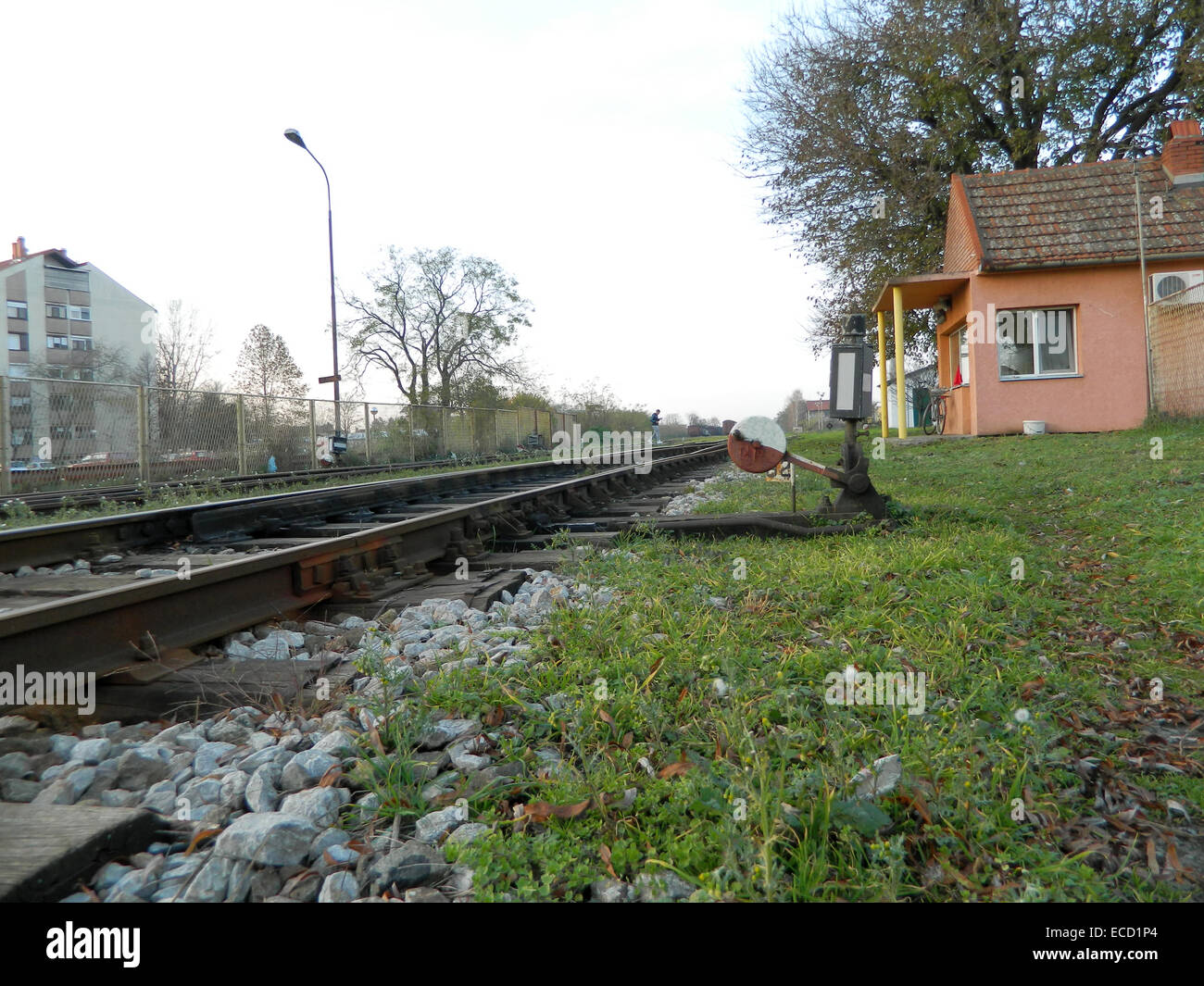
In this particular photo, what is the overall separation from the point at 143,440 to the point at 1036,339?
17294 millimetres

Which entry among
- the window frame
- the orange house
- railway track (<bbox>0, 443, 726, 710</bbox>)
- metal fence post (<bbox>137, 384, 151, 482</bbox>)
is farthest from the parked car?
the window frame

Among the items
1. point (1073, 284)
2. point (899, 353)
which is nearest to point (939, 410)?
point (899, 353)

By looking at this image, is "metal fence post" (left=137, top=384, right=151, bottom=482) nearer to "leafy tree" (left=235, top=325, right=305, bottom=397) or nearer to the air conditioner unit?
the air conditioner unit

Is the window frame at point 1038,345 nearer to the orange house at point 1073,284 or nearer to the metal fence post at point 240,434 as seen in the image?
the orange house at point 1073,284

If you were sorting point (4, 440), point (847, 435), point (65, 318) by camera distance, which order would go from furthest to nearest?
point (65, 318) → point (4, 440) → point (847, 435)

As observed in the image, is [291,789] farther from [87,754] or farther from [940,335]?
[940,335]

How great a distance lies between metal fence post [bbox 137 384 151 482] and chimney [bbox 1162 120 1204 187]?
21.1 metres

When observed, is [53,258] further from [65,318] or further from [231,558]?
[231,558]

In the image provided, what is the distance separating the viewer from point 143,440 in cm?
1354

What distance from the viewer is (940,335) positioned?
20.7m

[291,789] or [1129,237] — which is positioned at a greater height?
[1129,237]

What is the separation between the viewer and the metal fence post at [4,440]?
1156 cm
